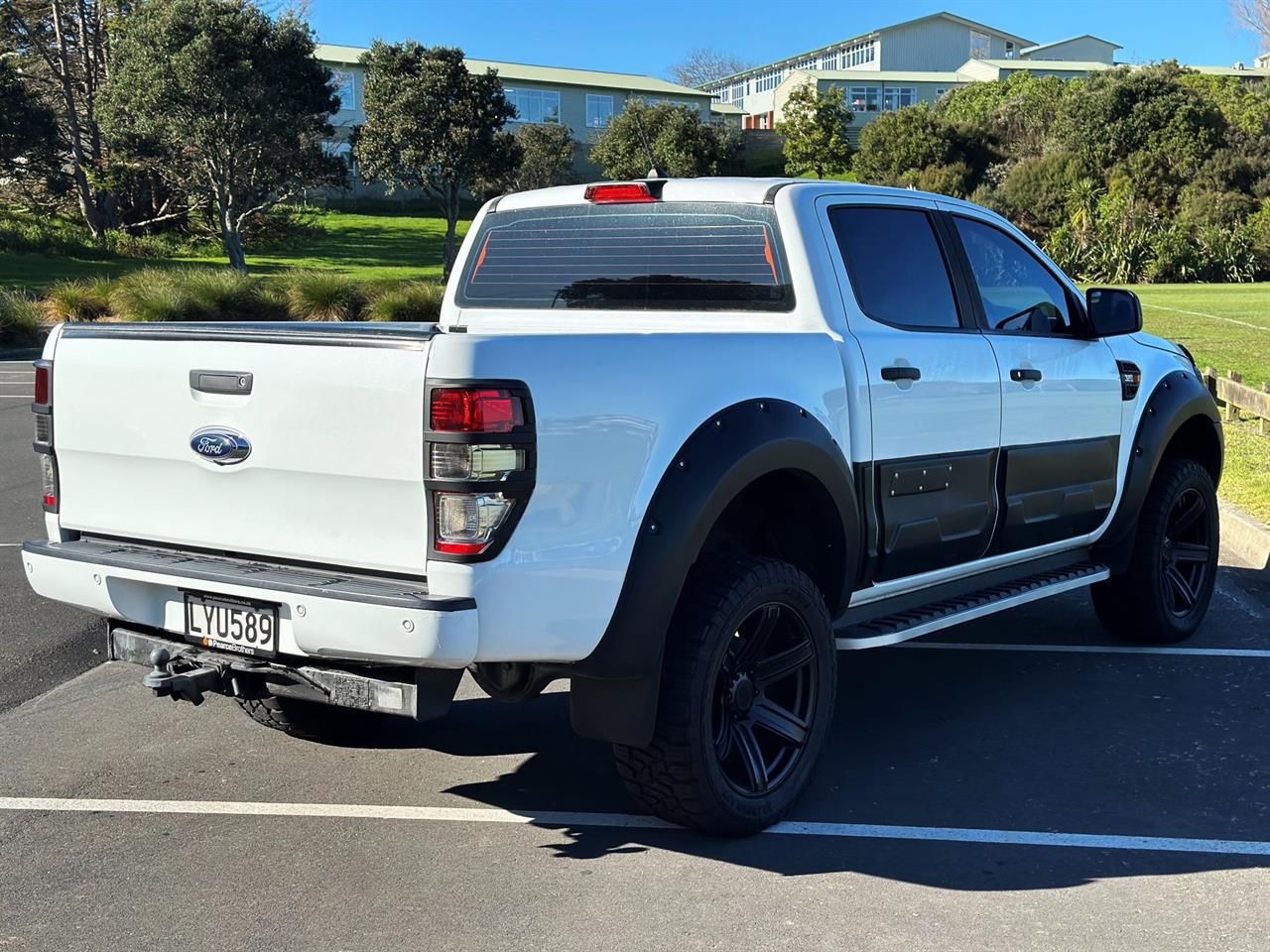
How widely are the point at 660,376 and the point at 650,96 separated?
82676mm

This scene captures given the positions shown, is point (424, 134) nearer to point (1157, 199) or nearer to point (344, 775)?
point (1157, 199)

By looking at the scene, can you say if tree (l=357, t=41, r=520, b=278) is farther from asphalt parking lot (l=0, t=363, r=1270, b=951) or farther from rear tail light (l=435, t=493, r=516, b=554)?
rear tail light (l=435, t=493, r=516, b=554)

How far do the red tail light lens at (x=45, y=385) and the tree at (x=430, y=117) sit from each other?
37.9 m

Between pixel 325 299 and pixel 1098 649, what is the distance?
21.3 meters

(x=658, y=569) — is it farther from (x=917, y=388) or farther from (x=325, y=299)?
(x=325, y=299)

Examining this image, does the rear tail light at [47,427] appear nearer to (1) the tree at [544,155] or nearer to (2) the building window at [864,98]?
(1) the tree at [544,155]

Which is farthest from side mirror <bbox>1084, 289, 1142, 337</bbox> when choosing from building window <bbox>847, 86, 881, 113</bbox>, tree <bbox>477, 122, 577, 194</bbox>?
building window <bbox>847, 86, 881, 113</bbox>

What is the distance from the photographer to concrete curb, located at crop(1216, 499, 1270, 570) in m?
8.34

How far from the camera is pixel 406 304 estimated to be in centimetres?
2589

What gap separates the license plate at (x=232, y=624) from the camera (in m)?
3.72

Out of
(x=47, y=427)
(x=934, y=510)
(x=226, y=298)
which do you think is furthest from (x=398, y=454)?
(x=226, y=298)

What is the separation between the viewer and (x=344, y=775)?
4789mm

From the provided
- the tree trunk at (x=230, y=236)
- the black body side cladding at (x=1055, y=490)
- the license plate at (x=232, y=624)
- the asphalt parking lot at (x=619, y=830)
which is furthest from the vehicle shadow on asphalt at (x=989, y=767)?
the tree trunk at (x=230, y=236)

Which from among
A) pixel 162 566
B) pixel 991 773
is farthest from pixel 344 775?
pixel 991 773
